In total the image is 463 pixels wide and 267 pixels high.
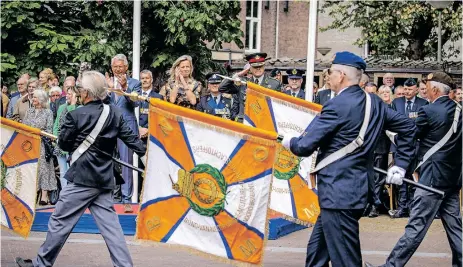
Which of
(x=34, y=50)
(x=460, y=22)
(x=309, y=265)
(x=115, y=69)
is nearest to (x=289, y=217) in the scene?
(x=309, y=265)

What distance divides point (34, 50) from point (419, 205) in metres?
13.1

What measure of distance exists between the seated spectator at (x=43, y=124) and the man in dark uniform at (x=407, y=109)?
5169mm

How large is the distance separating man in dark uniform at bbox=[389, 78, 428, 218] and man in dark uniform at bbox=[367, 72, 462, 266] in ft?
15.1

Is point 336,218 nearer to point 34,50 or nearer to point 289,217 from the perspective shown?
point 289,217

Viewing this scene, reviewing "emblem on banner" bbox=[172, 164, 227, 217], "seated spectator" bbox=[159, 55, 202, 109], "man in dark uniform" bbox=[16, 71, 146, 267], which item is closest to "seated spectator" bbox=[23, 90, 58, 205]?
"seated spectator" bbox=[159, 55, 202, 109]

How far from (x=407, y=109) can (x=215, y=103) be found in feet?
9.46

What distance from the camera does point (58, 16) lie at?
21.7 meters

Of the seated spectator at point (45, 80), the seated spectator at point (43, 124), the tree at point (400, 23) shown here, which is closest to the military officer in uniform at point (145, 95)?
the seated spectator at point (43, 124)

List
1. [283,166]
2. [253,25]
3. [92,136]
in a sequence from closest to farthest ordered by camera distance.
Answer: [92,136] → [283,166] → [253,25]

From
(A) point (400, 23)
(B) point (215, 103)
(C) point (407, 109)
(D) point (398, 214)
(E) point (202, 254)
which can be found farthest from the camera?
(A) point (400, 23)

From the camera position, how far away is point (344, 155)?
7.18 m

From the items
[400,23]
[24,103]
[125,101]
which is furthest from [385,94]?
[400,23]

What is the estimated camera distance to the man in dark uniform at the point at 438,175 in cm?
893

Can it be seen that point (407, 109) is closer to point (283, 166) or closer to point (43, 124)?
point (283, 166)
